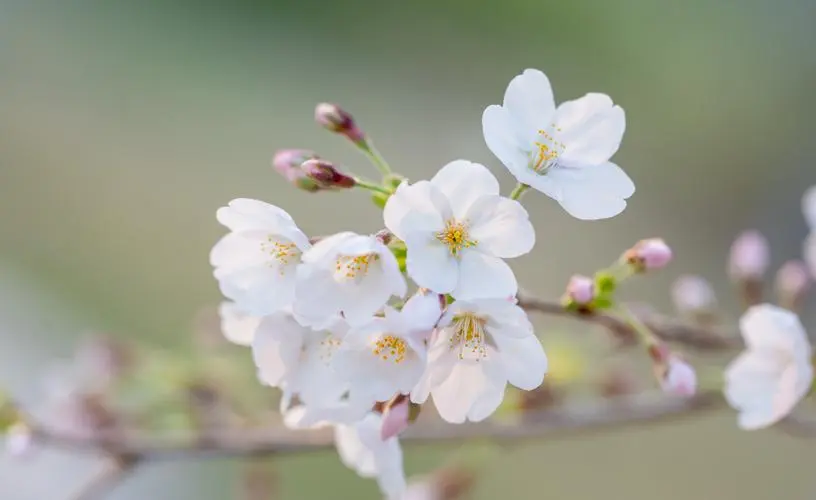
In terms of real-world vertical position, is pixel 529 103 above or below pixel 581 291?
above

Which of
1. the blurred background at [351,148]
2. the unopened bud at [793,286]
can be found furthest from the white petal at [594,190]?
the blurred background at [351,148]

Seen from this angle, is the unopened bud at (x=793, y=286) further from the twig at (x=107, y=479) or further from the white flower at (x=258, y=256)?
the twig at (x=107, y=479)

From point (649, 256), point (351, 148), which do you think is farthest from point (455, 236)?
point (351, 148)

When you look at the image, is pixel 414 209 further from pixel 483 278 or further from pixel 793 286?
pixel 793 286

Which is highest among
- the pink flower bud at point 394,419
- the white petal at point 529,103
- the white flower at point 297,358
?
the white petal at point 529,103

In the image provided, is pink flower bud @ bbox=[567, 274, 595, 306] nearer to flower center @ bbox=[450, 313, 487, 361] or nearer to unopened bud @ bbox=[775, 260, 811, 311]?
flower center @ bbox=[450, 313, 487, 361]

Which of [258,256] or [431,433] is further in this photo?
[431,433]

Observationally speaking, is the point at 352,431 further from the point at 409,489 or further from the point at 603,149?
the point at 409,489

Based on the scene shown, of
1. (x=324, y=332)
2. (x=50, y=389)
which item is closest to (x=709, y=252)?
(x=50, y=389)
